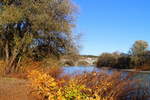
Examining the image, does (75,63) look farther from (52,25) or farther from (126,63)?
(126,63)

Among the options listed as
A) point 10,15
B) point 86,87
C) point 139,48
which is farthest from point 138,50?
point 86,87

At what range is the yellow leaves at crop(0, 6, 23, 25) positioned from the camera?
11.8 m

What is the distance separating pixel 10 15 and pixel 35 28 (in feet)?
5.16

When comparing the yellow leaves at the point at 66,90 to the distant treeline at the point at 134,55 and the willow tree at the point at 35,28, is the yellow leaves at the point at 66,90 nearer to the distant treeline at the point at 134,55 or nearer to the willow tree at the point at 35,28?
the willow tree at the point at 35,28

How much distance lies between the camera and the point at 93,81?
5.63 metres

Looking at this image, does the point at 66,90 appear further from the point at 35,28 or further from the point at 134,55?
the point at 134,55

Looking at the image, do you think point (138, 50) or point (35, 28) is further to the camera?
point (138, 50)

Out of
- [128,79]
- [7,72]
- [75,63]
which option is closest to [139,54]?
[75,63]

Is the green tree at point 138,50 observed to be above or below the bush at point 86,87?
above

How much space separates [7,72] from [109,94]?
8.57 m

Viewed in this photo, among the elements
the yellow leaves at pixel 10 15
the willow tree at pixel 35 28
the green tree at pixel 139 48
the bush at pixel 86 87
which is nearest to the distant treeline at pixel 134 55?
the green tree at pixel 139 48

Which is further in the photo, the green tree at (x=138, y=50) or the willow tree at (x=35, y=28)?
the green tree at (x=138, y=50)

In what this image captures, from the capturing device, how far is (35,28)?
498 inches

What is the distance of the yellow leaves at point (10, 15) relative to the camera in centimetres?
1176
